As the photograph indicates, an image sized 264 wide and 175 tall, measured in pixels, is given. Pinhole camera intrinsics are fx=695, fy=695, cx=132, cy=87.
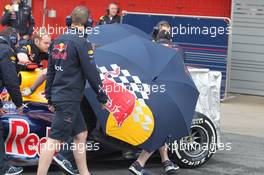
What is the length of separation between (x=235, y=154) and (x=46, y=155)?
10.4 feet

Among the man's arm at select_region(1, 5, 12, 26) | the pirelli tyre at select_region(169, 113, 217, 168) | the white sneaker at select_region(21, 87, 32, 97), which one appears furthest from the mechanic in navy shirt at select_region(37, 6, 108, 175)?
the man's arm at select_region(1, 5, 12, 26)

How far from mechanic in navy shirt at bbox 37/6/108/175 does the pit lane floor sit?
0.92 m

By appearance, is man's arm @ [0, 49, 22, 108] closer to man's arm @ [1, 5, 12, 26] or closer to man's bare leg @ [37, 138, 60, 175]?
man's bare leg @ [37, 138, 60, 175]

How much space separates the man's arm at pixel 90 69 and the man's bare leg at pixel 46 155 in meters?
0.63

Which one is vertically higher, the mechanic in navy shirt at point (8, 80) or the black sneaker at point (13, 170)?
the mechanic in navy shirt at point (8, 80)

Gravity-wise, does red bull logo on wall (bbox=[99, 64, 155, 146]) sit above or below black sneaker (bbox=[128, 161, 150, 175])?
above

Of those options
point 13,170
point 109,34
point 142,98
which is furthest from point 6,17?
point 142,98

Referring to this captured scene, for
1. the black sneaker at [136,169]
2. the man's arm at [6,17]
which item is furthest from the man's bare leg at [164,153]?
the man's arm at [6,17]

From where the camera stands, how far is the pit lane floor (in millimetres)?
7934

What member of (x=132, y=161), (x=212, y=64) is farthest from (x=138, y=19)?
(x=132, y=161)

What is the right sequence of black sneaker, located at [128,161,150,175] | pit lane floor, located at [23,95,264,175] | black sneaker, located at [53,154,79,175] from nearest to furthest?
black sneaker, located at [53,154,79,175] < black sneaker, located at [128,161,150,175] < pit lane floor, located at [23,95,264,175]

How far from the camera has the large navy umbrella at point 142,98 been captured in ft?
23.6

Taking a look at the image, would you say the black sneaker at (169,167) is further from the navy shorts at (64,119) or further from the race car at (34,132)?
→ the navy shorts at (64,119)

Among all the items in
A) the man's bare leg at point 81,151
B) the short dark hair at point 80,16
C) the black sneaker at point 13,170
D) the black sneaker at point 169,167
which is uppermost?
the short dark hair at point 80,16
